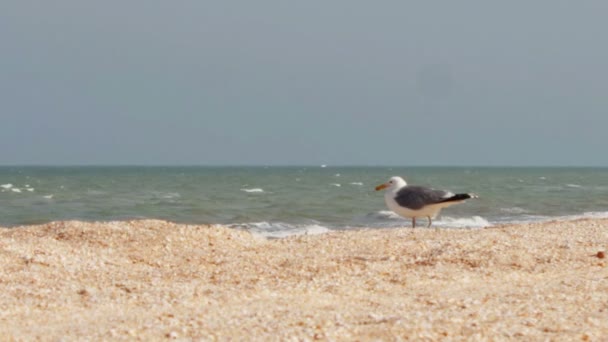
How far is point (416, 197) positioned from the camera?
14.0 m

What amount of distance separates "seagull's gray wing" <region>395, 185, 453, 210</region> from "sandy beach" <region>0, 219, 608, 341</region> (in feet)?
3.83

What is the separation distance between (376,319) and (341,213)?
20273 mm

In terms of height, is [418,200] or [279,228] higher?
[418,200]

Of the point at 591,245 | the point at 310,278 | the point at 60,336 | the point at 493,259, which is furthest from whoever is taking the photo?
the point at 591,245

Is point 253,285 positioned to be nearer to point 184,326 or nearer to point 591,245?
point 184,326

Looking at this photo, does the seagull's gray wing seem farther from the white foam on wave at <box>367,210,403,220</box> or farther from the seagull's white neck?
the white foam on wave at <box>367,210,403,220</box>

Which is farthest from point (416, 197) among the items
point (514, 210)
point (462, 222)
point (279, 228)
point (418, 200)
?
point (514, 210)

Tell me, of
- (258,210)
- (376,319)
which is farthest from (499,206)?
(376,319)

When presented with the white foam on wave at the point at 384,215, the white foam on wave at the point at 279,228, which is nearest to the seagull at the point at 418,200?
the white foam on wave at the point at 279,228

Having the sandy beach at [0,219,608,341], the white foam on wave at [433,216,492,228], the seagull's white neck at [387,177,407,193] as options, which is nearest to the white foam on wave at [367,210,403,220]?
the white foam on wave at [433,216,492,228]

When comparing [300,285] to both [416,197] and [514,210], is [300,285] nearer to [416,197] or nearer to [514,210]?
[416,197]

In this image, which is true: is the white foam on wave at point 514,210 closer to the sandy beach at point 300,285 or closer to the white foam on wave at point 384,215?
the white foam on wave at point 384,215

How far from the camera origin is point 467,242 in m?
10.9

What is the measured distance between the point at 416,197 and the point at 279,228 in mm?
7652
